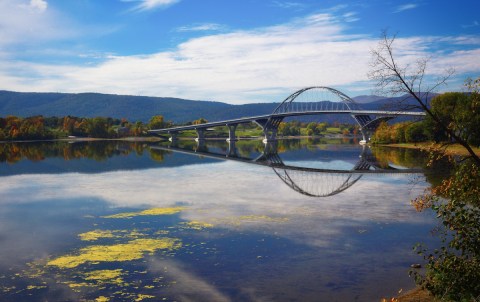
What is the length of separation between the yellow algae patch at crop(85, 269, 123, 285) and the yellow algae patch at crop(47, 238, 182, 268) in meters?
1.52

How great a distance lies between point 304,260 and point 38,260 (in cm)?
1184

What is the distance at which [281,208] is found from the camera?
31.7 metres

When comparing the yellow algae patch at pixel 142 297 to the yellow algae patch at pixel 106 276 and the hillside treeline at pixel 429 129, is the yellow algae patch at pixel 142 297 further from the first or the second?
the hillside treeline at pixel 429 129

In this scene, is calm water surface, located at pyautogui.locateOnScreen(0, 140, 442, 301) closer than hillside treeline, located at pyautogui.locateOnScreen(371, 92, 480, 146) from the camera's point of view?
Yes

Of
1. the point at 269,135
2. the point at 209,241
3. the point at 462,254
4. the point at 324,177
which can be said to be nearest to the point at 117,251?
the point at 209,241

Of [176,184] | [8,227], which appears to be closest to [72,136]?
[176,184]

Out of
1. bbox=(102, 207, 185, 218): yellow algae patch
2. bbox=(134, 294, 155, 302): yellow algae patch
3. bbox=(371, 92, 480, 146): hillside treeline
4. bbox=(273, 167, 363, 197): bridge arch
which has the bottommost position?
bbox=(134, 294, 155, 302): yellow algae patch

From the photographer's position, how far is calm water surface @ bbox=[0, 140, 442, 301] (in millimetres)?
16516

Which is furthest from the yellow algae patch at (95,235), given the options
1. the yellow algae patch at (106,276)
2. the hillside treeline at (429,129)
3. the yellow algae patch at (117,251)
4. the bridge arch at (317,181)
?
the hillside treeline at (429,129)

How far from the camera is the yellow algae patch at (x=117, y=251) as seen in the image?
64.8 feet

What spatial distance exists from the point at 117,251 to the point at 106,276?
11.8 feet

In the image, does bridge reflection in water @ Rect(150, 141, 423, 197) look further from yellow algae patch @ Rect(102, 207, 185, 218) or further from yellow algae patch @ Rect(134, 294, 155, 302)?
yellow algae patch @ Rect(134, 294, 155, 302)

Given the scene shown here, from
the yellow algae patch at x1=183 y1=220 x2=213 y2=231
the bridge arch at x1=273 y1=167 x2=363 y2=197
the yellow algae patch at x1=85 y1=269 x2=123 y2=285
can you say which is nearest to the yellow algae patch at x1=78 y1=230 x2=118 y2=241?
the yellow algae patch at x1=183 y1=220 x2=213 y2=231

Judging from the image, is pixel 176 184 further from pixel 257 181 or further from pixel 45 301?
pixel 45 301
